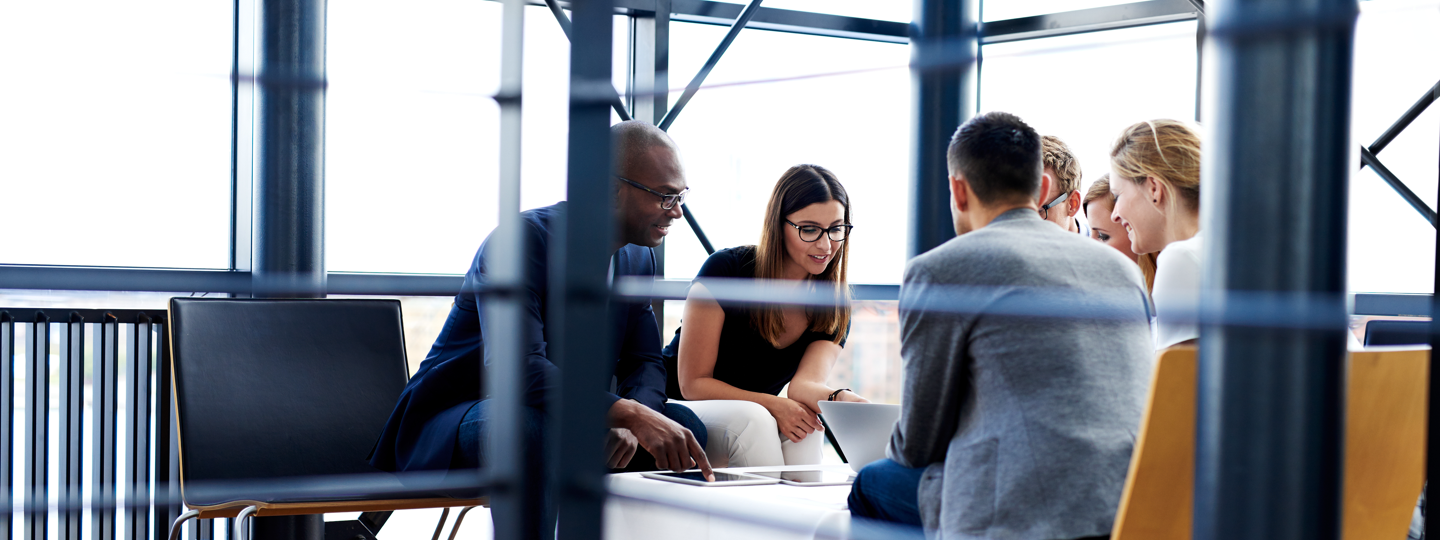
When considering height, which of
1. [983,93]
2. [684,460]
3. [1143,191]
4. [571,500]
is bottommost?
[684,460]

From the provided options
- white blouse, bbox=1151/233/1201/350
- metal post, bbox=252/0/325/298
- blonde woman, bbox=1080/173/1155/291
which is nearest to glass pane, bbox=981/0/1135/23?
blonde woman, bbox=1080/173/1155/291

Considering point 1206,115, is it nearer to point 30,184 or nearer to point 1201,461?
point 1201,461

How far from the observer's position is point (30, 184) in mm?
2195

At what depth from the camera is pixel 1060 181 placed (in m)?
1.77

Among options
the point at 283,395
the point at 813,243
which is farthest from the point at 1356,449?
the point at 283,395

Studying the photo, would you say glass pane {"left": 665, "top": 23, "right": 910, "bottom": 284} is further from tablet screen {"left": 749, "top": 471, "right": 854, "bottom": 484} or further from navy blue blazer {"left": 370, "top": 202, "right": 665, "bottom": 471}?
tablet screen {"left": 749, "top": 471, "right": 854, "bottom": 484}

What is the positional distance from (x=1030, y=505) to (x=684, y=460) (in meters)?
0.45

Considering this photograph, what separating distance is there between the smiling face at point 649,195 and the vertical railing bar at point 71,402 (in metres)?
0.90

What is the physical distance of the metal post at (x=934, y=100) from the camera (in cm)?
69

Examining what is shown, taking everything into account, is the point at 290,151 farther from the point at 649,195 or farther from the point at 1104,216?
the point at 1104,216

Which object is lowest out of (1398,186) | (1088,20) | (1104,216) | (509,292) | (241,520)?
(241,520)

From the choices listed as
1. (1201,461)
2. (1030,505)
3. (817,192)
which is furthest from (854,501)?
(817,192)

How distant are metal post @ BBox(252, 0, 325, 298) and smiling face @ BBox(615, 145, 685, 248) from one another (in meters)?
0.65

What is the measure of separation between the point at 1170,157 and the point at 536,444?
84 cm
